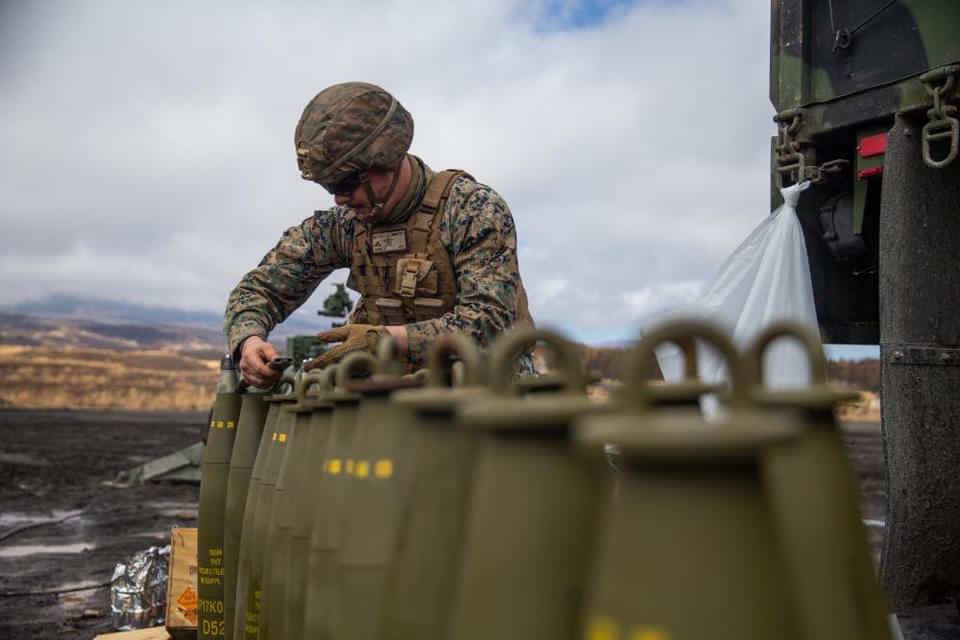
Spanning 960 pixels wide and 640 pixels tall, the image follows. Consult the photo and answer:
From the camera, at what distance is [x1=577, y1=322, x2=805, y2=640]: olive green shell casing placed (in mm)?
774

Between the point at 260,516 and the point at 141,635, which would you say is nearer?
the point at 260,516

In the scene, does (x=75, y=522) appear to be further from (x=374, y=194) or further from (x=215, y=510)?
(x=374, y=194)

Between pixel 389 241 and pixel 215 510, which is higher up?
pixel 389 241

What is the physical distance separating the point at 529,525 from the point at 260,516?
148 cm

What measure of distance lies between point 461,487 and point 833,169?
11.1ft

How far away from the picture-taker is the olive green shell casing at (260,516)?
7.51 feet

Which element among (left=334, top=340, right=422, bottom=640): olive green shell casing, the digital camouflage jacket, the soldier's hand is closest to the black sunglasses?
the digital camouflage jacket

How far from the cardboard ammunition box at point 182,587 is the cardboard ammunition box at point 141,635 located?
48 mm

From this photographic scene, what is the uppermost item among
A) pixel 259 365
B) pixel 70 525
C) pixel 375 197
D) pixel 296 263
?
pixel 375 197

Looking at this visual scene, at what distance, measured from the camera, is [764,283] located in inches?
165

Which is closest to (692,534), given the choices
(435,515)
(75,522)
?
(435,515)

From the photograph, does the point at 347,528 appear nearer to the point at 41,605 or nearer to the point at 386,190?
the point at 386,190

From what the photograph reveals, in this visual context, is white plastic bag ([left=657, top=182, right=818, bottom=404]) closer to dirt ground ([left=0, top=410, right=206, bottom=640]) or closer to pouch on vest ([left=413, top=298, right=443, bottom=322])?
pouch on vest ([left=413, top=298, right=443, bottom=322])

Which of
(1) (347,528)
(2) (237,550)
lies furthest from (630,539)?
(2) (237,550)
